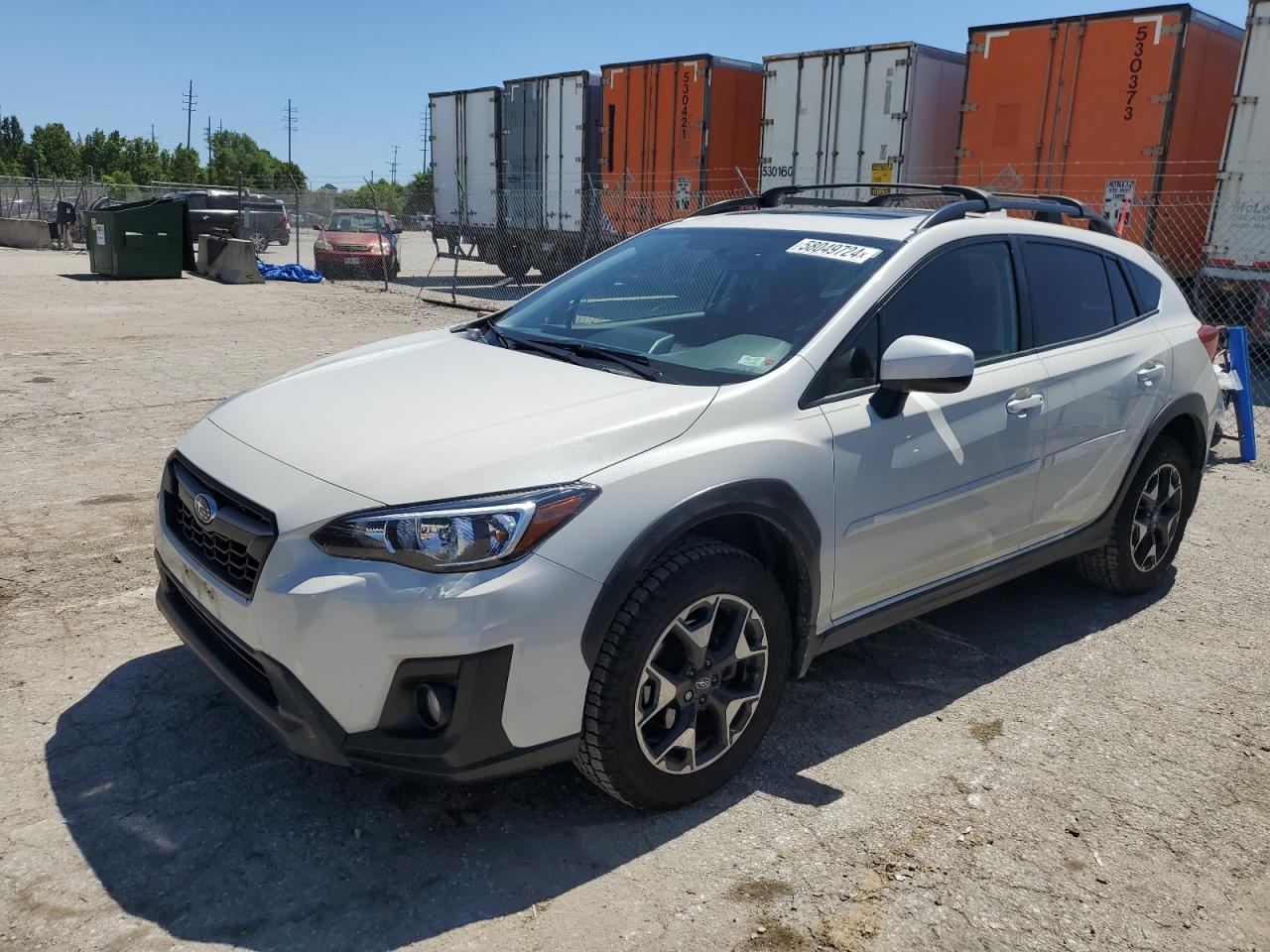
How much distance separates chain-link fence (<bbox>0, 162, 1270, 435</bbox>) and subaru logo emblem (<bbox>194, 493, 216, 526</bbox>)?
8.97 metres

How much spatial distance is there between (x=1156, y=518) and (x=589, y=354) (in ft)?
9.60

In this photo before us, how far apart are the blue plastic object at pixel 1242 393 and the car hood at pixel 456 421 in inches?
240

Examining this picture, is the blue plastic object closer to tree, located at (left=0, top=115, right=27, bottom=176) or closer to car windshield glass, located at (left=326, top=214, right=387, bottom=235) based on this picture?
car windshield glass, located at (left=326, top=214, right=387, bottom=235)

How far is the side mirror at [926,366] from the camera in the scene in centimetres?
319

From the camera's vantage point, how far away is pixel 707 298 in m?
3.75

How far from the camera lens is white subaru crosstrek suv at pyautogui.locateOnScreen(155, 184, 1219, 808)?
256 cm

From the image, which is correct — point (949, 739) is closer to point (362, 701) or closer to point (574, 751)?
point (574, 751)

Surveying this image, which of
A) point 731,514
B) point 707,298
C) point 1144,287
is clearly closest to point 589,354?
point 707,298

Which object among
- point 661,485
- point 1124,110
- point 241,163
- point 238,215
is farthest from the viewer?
point 241,163

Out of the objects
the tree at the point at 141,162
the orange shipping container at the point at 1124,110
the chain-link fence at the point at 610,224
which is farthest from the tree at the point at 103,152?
the orange shipping container at the point at 1124,110

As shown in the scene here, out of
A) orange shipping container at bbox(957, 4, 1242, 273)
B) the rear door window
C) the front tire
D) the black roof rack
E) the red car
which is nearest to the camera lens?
the front tire

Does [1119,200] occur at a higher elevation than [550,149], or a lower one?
lower

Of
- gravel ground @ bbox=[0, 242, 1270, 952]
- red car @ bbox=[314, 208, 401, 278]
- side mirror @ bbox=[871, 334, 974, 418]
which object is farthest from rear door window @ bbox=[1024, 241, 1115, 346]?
red car @ bbox=[314, 208, 401, 278]

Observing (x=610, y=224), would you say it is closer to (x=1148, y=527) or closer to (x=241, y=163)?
(x=1148, y=527)
